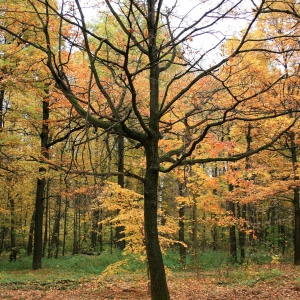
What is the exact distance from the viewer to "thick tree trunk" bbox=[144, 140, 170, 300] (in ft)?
17.9

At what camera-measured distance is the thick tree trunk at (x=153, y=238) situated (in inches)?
214

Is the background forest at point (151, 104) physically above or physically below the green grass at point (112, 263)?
above

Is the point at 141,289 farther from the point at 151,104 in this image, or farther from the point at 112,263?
the point at 112,263

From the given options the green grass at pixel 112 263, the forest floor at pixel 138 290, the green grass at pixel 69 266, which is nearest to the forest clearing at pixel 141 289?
the forest floor at pixel 138 290

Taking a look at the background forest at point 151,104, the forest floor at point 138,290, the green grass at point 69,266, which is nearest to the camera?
the background forest at point 151,104

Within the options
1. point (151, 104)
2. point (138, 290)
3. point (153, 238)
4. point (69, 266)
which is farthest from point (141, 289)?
point (69, 266)

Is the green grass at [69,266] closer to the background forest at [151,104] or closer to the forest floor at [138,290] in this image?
the background forest at [151,104]

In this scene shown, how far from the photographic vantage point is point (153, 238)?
5.50 metres

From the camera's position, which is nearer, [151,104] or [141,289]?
[151,104]

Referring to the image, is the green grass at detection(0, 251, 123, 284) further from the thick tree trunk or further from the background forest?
the thick tree trunk

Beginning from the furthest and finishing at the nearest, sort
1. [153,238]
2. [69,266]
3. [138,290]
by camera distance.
A: 1. [69,266]
2. [138,290]
3. [153,238]

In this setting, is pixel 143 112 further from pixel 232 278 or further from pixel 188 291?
pixel 232 278

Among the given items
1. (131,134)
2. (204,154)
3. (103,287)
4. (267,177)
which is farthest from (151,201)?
(267,177)

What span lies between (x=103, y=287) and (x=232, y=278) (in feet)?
15.3
